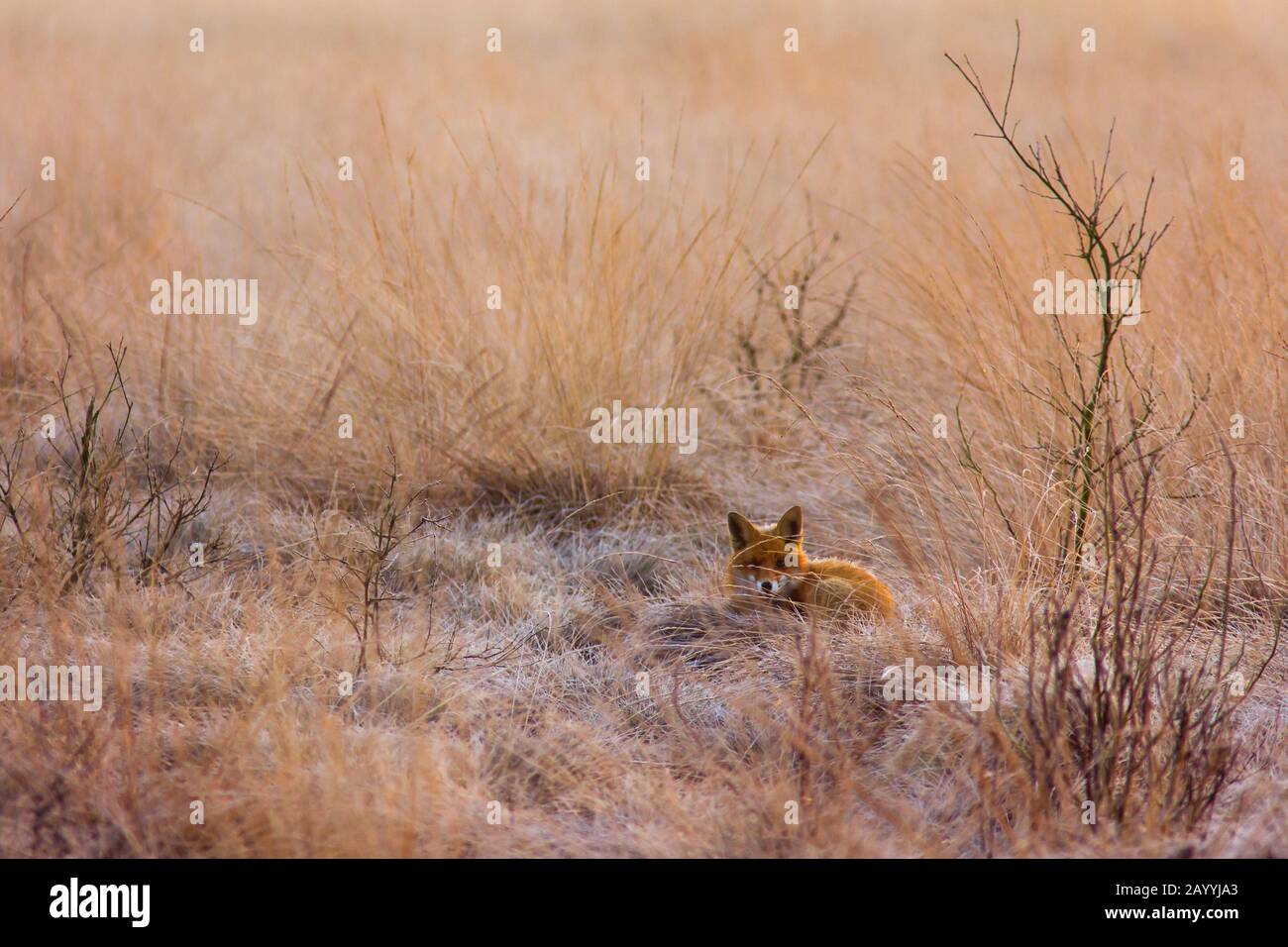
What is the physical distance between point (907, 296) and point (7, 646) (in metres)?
3.03

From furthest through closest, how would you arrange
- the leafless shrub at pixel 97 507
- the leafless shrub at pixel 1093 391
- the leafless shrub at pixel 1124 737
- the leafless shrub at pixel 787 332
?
1. the leafless shrub at pixel 787 332
2. the leafless shrub at pixel 97 507
3. the leafless shrub at pixel 1093 391
4. the leafless shrub at pixel 1124 737

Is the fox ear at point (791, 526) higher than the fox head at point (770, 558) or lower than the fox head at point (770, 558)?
higher

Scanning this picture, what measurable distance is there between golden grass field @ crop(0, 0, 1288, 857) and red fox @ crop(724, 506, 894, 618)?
0.08 meters

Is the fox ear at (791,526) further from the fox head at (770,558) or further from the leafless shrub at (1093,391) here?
the leafless shrub at (1093,391)

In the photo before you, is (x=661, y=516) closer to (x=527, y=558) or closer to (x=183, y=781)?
(x=527, y=558)

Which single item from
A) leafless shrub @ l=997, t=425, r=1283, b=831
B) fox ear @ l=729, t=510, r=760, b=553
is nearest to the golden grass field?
leafless shrub @ l=997, t=425, r=1283, b=831

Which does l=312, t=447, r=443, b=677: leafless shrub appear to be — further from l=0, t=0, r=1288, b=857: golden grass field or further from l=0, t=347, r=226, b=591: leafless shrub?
l=0, t=347, r=226, b=591: leafless shrub

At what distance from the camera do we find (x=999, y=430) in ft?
11.9

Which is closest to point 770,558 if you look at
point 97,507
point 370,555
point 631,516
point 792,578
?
point 792,578

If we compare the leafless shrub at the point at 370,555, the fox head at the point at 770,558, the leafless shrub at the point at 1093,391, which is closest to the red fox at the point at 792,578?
the fox head at the point at 770,558

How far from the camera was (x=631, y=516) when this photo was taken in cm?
387

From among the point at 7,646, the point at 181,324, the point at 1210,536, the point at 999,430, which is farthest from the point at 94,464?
the point at 1210,536

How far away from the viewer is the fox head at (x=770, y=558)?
299 cm

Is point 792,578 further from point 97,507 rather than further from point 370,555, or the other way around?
point 97,507
